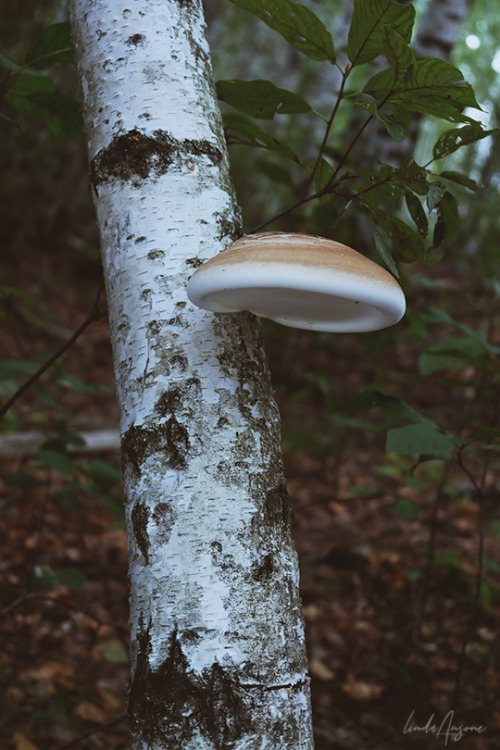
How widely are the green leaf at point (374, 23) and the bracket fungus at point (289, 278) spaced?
52 centimetres

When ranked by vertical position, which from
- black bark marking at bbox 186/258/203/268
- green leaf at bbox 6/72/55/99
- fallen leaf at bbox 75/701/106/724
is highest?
green leaf at bbox 6/72/55/99

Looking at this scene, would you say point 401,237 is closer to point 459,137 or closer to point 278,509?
point 459,137

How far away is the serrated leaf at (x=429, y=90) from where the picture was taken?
1.23 m

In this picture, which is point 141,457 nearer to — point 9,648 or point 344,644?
point 9,648

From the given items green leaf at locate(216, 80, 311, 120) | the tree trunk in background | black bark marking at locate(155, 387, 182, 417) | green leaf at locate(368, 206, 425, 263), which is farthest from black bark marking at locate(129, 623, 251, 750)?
the tree trunk in background

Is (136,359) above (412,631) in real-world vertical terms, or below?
above

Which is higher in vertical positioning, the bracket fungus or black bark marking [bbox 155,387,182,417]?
the bracket fungus

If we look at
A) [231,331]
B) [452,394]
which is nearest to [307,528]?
[452,394]

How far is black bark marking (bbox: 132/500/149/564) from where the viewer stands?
105cm

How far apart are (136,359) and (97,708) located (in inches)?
71.5

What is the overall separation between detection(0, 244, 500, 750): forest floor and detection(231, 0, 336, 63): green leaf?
1.13 metres

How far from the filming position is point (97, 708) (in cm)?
225

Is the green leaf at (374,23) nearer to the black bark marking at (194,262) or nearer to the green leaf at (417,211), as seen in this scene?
the green leaf at (417,211)

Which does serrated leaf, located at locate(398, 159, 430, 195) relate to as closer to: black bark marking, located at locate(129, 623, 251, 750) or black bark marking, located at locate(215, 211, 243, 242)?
black bark marking, located at locate(215, 211, 243, 242)
